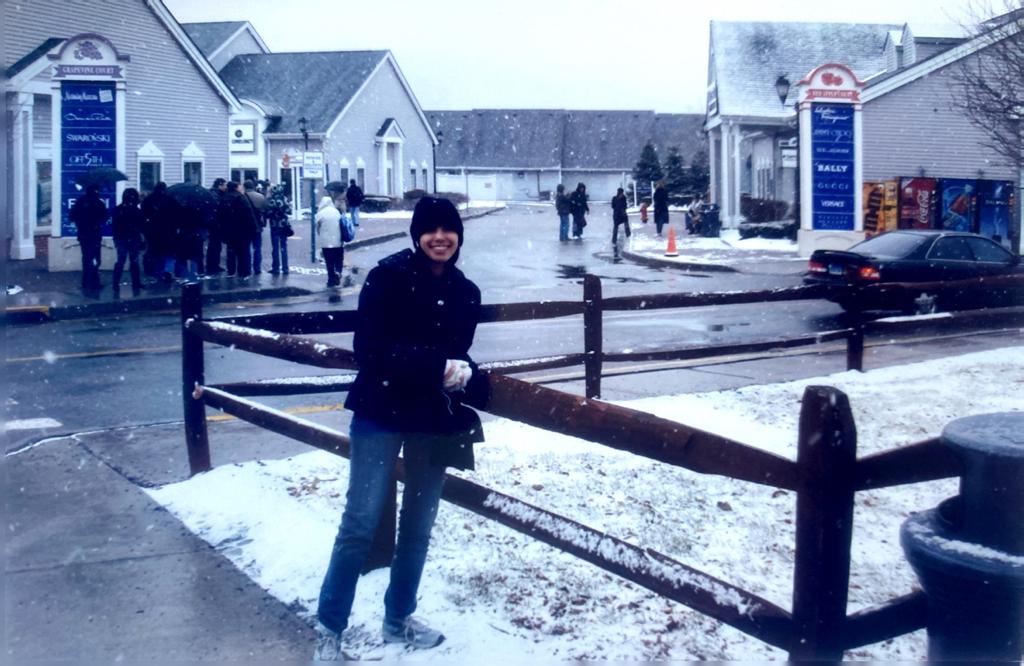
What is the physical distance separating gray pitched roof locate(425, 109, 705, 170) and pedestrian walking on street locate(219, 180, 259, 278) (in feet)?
206

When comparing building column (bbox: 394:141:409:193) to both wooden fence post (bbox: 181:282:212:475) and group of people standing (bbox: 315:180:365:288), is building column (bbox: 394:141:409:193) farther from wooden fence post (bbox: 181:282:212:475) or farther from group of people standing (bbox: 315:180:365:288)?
wooden fence post (bbox: 181:282:212:475)

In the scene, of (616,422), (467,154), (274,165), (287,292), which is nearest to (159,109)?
(287,292)

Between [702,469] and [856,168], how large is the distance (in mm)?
23496

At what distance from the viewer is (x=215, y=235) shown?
842 inches

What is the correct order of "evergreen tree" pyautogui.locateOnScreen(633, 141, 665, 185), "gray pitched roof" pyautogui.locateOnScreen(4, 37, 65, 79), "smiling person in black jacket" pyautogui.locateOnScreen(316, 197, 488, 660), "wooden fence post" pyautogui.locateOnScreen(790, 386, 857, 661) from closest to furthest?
"wooden fence post" pyautogui.locateOnScreen(790, 386, 857, 661) → "smiling person in black jacket" pyautogui.locateOnScreen(316, 197, 488, 660) → "gray pitched roof" pyautogui.locateOnScreen(4, 37, 65, 79) → "evergreen tree" pyautogui.locateOnScreen(633, 141, 665, 185)

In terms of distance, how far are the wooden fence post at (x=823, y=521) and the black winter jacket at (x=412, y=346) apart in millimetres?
1328

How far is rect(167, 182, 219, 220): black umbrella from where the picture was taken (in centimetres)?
1989

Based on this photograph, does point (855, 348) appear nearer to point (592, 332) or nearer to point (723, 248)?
point (592, 332)

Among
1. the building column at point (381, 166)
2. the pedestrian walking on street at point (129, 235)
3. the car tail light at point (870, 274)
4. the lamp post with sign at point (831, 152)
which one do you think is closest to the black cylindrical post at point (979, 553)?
the car tail light at point (870, 274)

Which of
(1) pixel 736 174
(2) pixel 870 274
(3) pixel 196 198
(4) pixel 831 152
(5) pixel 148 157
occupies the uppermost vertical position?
(1) pixel 736 174

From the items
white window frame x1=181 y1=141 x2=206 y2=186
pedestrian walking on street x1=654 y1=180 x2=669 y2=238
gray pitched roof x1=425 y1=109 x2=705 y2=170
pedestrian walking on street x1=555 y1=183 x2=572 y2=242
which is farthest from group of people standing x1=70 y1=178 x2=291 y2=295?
gray pitched roof x1=425 y1=109 x2=705 y2=170

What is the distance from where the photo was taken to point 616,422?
3.46 m

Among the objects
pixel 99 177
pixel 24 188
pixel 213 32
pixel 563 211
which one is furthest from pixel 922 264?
pixel 213 32

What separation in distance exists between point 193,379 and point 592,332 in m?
3.36
